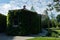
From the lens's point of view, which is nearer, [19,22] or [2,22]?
[19,22]

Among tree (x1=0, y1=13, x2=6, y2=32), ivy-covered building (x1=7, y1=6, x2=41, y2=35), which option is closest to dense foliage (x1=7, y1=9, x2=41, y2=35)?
ivy-covered building (x1=7, y1=6, x2=41, y2=35)

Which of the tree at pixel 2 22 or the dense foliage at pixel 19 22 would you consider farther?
the tree at pixel 2 22

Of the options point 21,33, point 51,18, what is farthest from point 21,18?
point 51,18

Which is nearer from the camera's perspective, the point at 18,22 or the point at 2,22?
the point at 18,22

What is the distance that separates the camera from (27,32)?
2191cm

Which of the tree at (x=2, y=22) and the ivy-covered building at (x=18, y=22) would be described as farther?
the tree at (x=2, y=22)

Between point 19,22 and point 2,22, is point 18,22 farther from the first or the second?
point 2,22

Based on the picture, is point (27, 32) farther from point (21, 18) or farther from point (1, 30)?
point (1, 30)

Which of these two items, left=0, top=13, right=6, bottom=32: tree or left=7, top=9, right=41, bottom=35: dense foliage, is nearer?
left=7, top=9, right=41, bottom=35: dense foliage

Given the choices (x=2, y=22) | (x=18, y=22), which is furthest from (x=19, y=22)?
(x=2, y=22)

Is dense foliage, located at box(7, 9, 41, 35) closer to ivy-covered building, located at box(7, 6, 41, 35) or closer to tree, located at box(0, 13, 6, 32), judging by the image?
ivy-covered building, located at box(7, 6, 41, 35)

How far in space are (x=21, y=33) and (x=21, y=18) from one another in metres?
1.97

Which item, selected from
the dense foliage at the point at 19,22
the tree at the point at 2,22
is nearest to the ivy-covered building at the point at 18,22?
the dense foliage at the point at 19,22

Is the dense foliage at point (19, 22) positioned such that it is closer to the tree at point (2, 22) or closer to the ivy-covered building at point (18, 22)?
the ivy-covered building at point (18, 22)
